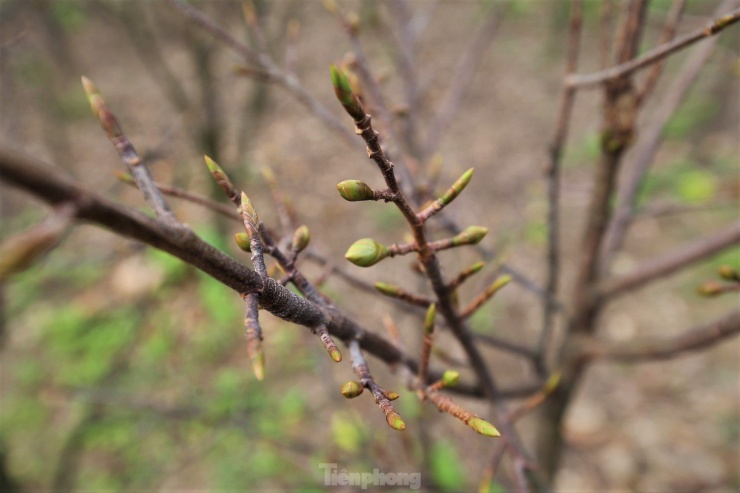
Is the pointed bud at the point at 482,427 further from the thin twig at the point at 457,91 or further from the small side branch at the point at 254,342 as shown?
the thin twig at the point at 457,91

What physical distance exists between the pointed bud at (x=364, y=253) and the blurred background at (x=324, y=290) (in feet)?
2.16

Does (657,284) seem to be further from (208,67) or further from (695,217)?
(208,67)

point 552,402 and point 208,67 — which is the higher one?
point 208,67

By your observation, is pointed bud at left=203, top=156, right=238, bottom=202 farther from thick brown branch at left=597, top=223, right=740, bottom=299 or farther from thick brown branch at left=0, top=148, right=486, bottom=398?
thick brown branch at left=597, top=223, right=740, bottom=299

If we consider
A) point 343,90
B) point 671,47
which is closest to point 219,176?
point 343,90

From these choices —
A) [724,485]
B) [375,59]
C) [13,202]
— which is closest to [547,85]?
[375,59]

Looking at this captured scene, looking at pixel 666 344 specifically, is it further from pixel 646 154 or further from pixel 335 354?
pixel 335 354

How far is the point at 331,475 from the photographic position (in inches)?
50.6

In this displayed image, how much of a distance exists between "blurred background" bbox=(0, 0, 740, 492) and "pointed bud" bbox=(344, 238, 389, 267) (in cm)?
66

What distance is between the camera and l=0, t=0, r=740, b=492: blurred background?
2734 mm

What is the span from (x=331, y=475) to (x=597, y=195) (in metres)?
1.03

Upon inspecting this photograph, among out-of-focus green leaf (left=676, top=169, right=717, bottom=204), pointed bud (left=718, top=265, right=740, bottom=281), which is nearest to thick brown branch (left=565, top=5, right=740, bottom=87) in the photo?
pointed bud (left=718, top=265, right=740, bottom=281)

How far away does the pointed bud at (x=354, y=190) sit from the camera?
416mm

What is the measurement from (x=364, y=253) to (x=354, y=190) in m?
0.08
